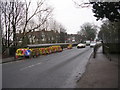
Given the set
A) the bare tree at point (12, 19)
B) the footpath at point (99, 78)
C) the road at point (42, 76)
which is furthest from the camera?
the bare tree at point (12, 19)

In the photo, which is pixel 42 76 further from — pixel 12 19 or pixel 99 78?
pixel 12 19

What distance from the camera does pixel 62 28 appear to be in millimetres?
95375

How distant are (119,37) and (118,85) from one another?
15072 mm

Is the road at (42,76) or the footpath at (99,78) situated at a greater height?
the footpath at (99,78)

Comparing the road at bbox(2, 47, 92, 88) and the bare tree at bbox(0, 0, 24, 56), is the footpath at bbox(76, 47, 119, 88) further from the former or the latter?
the bare tree at bbox(0, 0, 24, 56)

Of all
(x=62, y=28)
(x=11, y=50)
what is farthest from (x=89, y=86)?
(x=62, y=28)

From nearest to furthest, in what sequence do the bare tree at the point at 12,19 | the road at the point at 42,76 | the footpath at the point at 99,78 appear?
the footpath at the point at 99,78 < the road at the point at 42,76 < the bare tree at the point at 12,19

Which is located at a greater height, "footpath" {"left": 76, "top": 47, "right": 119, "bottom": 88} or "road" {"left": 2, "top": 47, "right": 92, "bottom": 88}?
"footpath" {"left": 76, "top": 47, "right": 119, "bottom": 88}

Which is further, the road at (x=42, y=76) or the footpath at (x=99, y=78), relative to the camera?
the road at (x=42, y=76)

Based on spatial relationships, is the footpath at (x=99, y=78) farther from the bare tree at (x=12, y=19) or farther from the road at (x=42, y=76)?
the bare tree at (x=12, y=19)

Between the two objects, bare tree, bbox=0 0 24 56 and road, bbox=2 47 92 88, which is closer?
road, bbox=2 47 92 88

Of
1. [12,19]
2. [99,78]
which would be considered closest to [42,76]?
[99,78]

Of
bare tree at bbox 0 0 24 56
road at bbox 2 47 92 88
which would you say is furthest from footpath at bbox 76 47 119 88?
bare tree at bbox 0 0 24 56

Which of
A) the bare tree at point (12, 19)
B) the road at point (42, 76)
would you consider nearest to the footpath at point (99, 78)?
the road at point (42, 76)
